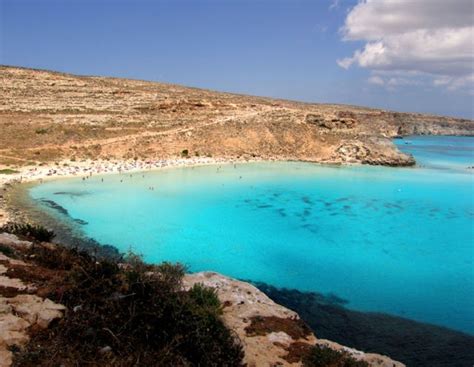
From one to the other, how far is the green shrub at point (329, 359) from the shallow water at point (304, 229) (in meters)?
5.21

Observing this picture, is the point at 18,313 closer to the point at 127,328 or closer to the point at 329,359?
the point at 127,328

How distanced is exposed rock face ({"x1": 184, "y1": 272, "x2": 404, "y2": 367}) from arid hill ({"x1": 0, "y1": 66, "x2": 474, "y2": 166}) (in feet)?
86.7

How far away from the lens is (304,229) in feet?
67.9

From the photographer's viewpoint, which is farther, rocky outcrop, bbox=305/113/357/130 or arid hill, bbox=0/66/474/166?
A: rocky outcrop, bbox=305/113/357/130

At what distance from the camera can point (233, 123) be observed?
48.6m

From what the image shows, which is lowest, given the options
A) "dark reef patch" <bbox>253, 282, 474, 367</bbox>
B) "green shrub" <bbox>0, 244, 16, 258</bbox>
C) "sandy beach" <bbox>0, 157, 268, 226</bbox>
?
"dark reef patch" <bbox>253, 282, 474, 367</bbox>

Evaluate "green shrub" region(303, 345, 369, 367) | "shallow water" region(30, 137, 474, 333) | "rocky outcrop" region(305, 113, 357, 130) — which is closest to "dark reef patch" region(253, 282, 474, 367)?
"shallow water" region(30, 137, 474, 333)

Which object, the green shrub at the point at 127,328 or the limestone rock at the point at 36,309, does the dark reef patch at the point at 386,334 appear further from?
the limestone rock at the point at 36,309

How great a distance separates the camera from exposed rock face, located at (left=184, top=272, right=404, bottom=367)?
7648 mm

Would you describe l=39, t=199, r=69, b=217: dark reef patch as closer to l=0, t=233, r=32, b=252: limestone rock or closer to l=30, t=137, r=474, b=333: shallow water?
l=30, t=137, r=474, b=333: shallow water

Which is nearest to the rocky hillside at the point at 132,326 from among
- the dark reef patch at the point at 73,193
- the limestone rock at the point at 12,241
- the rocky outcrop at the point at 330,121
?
the limestone rock at the point at 12,241

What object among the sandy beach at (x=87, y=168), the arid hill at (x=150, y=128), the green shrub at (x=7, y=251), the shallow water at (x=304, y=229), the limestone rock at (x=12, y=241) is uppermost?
the arid hill at (x=150, y=128)

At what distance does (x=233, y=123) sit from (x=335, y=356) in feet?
139

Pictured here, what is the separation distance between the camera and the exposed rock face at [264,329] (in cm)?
765
